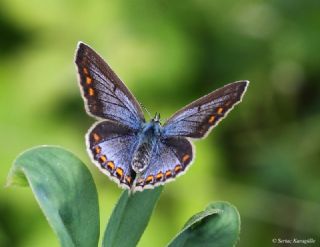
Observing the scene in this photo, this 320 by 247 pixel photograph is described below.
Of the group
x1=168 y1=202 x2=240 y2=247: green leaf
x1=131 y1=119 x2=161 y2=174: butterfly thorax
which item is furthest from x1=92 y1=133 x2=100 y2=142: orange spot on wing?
x1=168 y1=202 x2=240 y2=247: green leaf

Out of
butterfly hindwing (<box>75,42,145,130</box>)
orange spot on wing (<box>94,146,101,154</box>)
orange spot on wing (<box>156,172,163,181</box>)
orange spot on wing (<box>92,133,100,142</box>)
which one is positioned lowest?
orange spot on wing (<box>156,172,163,181</box>)

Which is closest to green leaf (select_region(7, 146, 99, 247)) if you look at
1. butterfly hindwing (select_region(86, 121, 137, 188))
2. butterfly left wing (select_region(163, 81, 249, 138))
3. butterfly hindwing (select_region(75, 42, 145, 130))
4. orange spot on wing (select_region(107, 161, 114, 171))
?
butterfly hindwing (select_region(86, 121, 137, 188))

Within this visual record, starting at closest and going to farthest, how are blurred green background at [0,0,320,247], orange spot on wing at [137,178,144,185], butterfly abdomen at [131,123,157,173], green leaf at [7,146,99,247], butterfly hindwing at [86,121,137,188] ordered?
green leaf at [7,146,99,247] < orange spot on wing at [137,178,144,185] < butterfly hindwing at [86,121,137,188] < butterfly abdomen at [131,123,157,173] < blurred green background at [0,0,320,247]

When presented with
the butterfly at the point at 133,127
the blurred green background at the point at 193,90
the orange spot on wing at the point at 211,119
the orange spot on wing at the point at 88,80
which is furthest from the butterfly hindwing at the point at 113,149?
the blurred green background at the point at 193,90

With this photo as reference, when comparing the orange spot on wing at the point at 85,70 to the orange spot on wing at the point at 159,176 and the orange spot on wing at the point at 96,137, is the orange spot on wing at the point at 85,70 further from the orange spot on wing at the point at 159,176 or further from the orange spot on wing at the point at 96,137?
the orange spot on wing at the point at 159,176

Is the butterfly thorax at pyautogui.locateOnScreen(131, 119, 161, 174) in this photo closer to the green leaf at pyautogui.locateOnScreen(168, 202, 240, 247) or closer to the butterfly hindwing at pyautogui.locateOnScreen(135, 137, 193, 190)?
the butterfly hindwing at pyautogui.locateOnScreen(135, 137, 193, 190)

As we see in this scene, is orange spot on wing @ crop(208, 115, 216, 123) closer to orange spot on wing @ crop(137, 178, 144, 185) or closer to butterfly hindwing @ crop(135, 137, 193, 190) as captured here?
butterfly hindwing @ crop(135, 137, 193, 190)

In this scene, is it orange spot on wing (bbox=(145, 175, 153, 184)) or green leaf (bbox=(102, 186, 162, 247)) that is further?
orange spot on wing (bbox=(145, 175, 153, 184))

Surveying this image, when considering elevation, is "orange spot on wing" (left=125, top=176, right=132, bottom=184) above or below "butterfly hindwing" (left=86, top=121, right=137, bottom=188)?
below

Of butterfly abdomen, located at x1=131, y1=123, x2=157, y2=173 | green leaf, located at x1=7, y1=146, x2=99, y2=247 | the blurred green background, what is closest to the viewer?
green leaf, located at x1=7, y1=146, x2=99, y2=247
